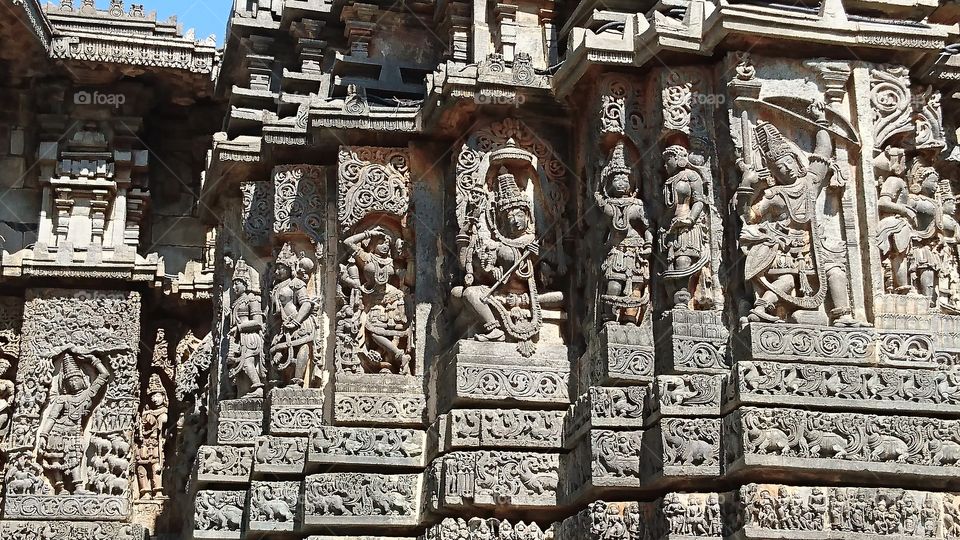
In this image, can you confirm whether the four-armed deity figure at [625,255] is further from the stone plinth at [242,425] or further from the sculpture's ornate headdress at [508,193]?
the stone plinth at [242,425]

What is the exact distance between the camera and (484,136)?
10898 mm

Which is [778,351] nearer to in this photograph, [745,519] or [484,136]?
[745,519]

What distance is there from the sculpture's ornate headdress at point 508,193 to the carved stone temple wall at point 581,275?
24 mm

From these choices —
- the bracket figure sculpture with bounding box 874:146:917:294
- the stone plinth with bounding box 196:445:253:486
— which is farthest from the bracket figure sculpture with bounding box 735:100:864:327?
the stone plinth with bounding box 196:445:253:486

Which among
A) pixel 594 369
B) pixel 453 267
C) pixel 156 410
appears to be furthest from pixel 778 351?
pixel 156 410

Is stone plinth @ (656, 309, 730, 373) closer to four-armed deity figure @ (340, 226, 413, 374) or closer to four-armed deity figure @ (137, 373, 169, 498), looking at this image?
four-armed deity figure @ (340, 226, 413, 374)

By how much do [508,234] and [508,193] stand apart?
31cm

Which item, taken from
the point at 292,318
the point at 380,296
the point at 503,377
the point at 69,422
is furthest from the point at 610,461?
the point at 69,422

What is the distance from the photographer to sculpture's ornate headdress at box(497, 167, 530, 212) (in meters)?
10.6

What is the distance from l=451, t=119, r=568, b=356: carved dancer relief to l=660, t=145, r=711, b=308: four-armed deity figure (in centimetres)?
123

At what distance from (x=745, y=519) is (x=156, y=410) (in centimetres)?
961

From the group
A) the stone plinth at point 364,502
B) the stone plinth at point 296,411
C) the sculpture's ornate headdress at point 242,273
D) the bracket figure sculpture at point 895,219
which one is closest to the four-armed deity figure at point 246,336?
the sculpture's ornate headdress at point 242,273

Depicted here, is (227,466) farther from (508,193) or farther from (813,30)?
(813,30)

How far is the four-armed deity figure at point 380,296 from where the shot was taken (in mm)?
11188
